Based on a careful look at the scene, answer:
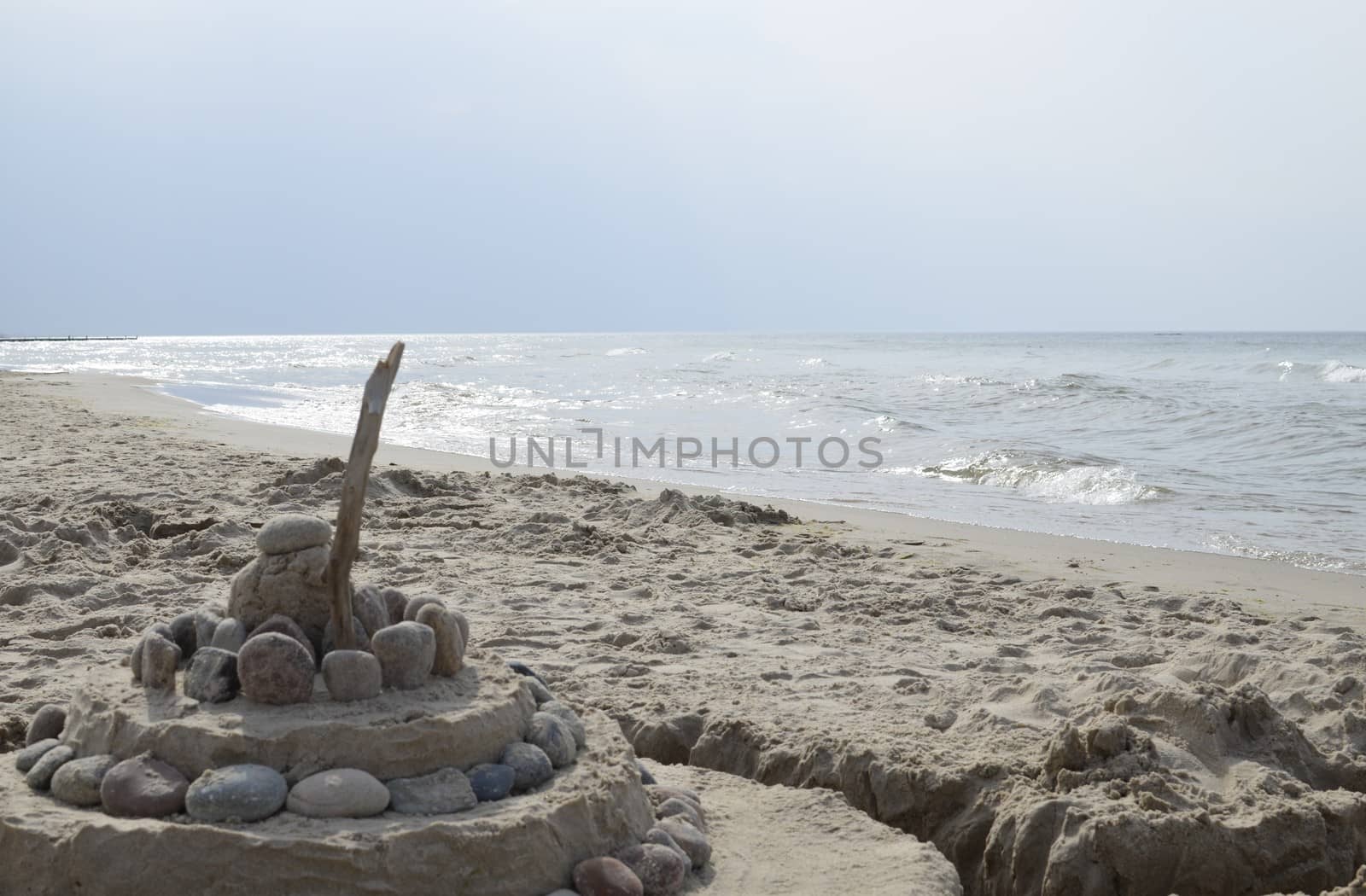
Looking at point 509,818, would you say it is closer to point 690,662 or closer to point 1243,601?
point 690,662

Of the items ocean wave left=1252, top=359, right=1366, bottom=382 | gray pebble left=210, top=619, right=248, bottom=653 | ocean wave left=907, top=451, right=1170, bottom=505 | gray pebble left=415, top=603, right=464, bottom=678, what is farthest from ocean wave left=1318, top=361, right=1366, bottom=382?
gray pebble left=210, top=619, right=248, bottom=653

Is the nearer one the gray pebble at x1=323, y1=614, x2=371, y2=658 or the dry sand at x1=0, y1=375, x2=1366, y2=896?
the gray pebble at x1=323, y1=614, x2=371, y2=658

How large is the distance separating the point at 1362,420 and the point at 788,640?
12.6m

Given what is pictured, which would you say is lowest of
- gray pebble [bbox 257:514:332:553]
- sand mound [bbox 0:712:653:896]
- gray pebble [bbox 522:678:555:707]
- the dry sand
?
the dry sand

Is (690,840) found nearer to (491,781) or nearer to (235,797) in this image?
(491,781)

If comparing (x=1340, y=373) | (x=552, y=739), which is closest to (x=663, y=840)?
(x=552, y=739)

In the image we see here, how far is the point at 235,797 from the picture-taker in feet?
7.56

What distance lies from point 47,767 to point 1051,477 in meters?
9.34

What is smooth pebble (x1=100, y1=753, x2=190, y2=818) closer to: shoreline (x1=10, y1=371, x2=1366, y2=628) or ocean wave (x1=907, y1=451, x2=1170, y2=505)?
shoreline (x1=10, y1=371, x2=1366, y2=628)

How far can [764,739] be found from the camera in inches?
144

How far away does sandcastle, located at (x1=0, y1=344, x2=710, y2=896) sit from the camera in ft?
7.44

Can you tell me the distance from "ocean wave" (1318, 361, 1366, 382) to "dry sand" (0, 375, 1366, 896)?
2030 cm

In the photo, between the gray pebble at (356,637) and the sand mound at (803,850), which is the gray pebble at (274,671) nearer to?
the gray pebble at (356,637)

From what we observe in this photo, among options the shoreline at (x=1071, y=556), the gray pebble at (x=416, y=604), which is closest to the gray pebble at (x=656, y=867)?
the gray pebble at (x=416, y=604)
